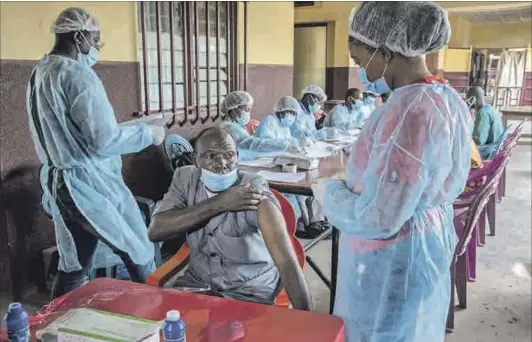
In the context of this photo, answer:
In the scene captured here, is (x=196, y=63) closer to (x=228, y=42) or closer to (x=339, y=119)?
(x=228, y=42)

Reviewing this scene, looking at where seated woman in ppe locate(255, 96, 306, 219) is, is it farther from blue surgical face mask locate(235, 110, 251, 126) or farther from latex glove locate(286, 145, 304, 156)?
latex glove locate(286, 145, 304, 156)

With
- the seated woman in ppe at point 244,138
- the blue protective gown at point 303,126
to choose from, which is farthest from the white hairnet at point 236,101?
the blue protective gown at point 303,126

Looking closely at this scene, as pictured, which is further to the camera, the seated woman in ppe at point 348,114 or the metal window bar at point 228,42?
the seated woman in ppe at point 348,114

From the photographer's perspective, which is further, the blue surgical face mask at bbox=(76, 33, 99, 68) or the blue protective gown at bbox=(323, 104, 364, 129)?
the blue protective gown at bbox=(323, 104, 364, 129)

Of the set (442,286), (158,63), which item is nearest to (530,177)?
(158,63)

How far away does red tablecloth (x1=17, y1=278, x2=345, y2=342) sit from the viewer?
3.34 ft

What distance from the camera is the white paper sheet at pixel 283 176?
2334 millimetres

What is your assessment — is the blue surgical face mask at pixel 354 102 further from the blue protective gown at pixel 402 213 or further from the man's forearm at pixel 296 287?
the man's forearm at pixel 296 287

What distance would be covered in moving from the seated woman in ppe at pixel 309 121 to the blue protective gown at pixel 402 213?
8.92 ft

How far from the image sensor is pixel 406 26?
4.21 ft

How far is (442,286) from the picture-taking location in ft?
4.62

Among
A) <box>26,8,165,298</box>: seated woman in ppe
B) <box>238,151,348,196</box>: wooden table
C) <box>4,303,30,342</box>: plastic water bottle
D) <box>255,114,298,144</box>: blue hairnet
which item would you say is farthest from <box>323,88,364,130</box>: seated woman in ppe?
<box>4,303,30,342</box>: plastic water bottle

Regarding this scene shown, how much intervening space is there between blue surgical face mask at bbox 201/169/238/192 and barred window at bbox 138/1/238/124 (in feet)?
6.22

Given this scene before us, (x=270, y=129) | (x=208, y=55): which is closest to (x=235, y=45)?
(x=208, y=55)
